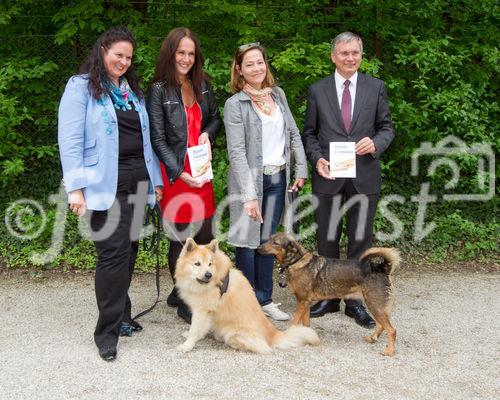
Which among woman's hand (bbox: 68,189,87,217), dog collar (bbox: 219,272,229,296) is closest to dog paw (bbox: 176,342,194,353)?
dog collar (bbox: 219,272,229,296)

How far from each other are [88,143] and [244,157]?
1256 mm

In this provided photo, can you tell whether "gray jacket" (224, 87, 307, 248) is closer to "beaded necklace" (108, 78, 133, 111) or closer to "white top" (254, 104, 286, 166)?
"white top" (254, 104, 286, 166)

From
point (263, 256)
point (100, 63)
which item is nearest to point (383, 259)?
point (263, 256)

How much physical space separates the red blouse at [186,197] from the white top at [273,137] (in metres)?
0.52

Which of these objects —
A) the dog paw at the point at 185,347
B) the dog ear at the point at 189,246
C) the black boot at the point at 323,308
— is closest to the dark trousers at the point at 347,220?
the black boot at the point at 323,308

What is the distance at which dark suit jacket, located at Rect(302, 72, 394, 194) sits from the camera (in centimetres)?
476

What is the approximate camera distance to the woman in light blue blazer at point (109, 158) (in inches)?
153

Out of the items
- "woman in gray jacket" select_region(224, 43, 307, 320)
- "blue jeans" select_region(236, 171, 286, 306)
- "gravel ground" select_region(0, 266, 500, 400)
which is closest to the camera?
"gravel ground" select_region(0, 266, 500, 400)

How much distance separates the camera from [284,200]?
195 inches

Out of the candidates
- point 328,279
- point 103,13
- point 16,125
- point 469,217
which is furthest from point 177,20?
point 469,217

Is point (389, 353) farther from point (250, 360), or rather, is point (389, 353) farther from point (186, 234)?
point (186, 234)

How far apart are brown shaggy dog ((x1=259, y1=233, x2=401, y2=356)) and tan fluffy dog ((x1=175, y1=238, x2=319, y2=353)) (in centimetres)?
36

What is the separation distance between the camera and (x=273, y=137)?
4.75 m

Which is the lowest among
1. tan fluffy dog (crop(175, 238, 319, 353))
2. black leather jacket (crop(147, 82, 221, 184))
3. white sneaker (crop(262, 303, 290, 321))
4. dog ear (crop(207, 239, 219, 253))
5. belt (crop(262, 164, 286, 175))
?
white sneaker (crop(262, 303, 290, 321))
